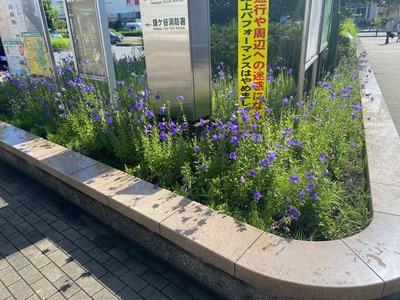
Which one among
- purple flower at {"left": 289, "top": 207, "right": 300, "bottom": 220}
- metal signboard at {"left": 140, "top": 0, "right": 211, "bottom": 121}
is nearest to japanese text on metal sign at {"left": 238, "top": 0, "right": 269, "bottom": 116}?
metal signboard at {"left": 140, "top": 0, "right": 211, "bottom": 121}

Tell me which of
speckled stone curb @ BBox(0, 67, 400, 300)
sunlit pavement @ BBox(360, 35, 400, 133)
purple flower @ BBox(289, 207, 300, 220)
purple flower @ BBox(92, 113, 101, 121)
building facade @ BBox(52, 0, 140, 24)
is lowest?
sunlit pavement @ BBox(360, 35, 400, 133)

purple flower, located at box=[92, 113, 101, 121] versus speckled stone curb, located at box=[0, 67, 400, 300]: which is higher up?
purple flower, located at box=[92, 113, 101, 121]

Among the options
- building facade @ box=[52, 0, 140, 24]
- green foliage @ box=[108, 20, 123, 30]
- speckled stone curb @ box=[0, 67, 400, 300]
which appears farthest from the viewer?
building facade @ box=[52, 0, 140, 24]

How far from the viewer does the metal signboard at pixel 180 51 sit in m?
3.50

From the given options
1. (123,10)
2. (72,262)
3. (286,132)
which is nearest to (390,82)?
(286,132)

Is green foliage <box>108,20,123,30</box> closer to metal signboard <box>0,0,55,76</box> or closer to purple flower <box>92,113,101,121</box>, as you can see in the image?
metal signboard <box>0,0,55,76</box>

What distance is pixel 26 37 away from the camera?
20.5 feet

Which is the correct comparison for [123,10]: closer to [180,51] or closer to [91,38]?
[91,38]

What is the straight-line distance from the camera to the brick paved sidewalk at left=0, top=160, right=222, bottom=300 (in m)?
2.53

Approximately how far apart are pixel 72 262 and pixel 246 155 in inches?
73.1

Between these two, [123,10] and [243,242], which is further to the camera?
[123,10]

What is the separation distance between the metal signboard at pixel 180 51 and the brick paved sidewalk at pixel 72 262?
1.78m

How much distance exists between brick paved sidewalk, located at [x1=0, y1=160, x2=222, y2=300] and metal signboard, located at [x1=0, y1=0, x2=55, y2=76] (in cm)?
339

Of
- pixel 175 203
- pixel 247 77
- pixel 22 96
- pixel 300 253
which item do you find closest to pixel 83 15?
pixel 22 96
